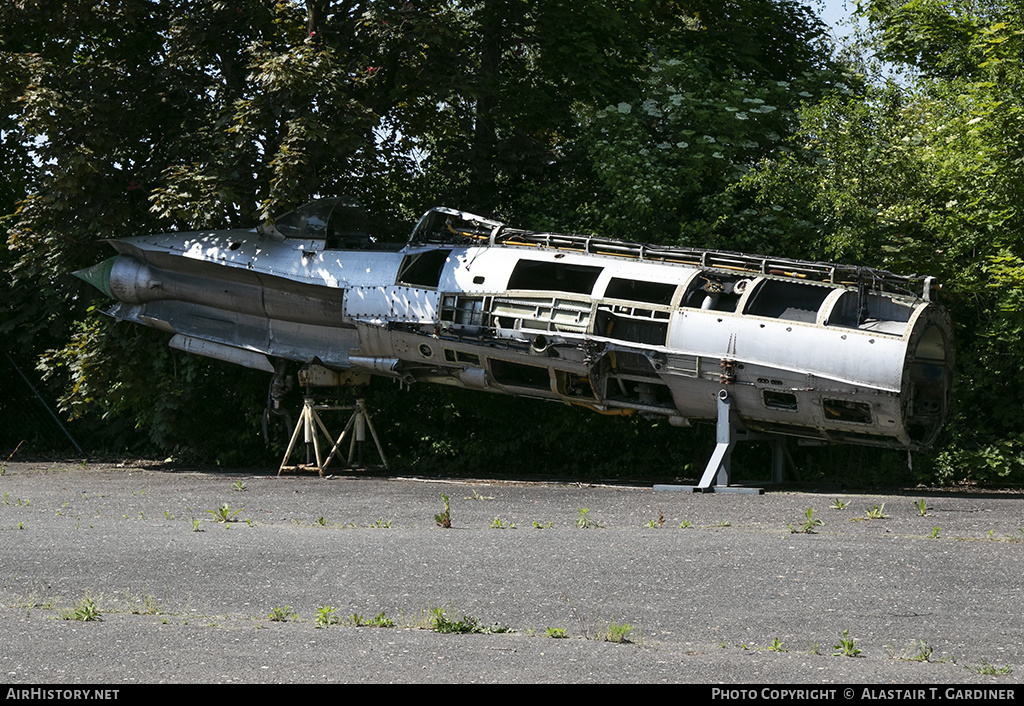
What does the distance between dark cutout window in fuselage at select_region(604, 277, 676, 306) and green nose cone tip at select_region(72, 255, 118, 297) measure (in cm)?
893

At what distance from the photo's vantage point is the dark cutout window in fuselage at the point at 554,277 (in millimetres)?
14922

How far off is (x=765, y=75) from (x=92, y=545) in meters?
17.2

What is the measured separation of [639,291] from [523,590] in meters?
7.63

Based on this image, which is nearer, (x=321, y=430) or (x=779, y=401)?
(x=779, y=401)

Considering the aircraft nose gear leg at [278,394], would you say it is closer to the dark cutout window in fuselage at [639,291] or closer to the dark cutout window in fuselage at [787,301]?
the dark cutout window in fuselage at [639,291]

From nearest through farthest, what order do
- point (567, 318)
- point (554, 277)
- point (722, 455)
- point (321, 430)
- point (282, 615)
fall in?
1. point (282, 615)
2. point (722, 455)
3. point (567, 318)
4. point (554, 277)
5. point (321, 430)

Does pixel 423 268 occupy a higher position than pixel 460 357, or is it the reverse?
pixel 423 268

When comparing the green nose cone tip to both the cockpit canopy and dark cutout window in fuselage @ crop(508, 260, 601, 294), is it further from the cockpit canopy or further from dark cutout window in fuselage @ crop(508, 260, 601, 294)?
dark cutout window in fuselage @ crop(508, 260, 601, 294)

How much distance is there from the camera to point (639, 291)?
14820 mm

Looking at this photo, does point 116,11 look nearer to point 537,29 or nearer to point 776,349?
point 537,29

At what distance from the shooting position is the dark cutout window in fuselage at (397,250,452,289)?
51.4 feet

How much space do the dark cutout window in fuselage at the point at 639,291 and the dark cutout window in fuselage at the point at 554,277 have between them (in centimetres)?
41

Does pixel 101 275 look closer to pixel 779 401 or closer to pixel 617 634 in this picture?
pixel 779 401

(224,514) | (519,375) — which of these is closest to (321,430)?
(519,375)
